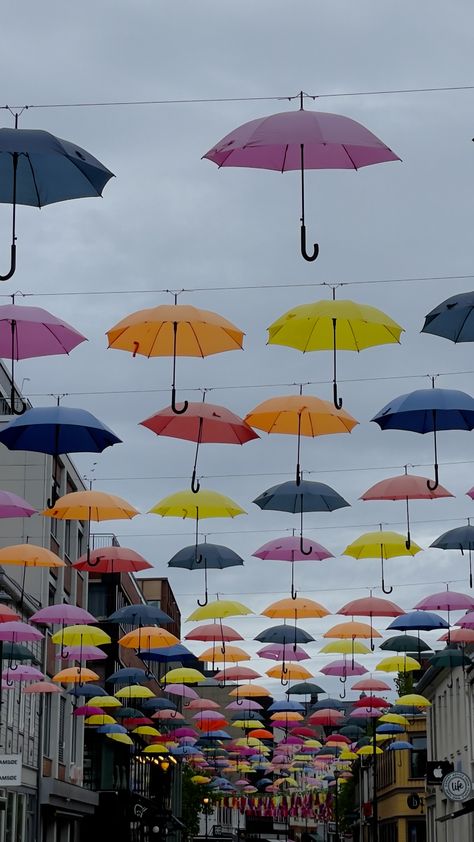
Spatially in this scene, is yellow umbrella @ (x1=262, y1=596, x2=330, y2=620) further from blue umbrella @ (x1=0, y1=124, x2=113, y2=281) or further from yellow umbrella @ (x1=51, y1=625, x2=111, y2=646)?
blue umbrella @ (x1=0, y1=124, x2=113, y2=281)

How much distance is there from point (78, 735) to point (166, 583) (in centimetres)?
4362

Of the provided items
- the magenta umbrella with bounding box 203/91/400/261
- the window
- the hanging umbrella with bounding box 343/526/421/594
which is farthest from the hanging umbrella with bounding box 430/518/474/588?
the window

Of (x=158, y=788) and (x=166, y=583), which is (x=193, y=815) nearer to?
(x=158, y=788)

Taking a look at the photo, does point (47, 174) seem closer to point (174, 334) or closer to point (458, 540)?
point (174, 334)

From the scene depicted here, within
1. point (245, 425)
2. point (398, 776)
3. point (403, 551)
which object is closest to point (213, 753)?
point (398, 776)

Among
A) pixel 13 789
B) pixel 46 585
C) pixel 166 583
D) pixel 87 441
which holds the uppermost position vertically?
pixel 166 583

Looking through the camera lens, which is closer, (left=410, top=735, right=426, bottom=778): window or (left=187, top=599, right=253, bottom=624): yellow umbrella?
(left=187, top=599, right=253, bottom=624): yellow umbrella

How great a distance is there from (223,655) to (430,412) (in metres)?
17.7

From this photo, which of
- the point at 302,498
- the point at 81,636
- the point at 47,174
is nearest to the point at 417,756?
the point at 81,636

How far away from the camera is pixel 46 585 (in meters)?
46.2

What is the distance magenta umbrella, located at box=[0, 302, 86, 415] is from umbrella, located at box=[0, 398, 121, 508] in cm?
173

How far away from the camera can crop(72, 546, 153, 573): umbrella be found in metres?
27.3

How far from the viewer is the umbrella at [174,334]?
17.2m

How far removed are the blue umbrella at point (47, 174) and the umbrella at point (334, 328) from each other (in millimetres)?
3852
